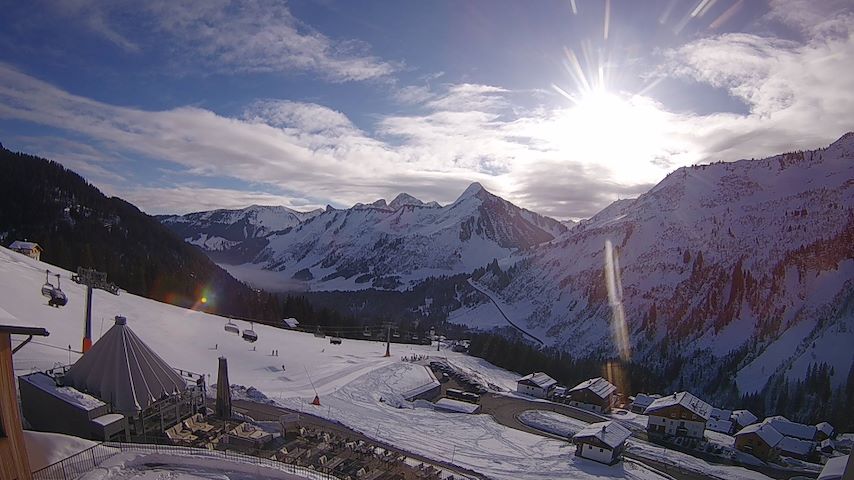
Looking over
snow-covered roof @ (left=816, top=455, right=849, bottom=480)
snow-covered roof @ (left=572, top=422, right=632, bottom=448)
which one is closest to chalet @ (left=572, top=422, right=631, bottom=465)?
snow-covered roof @ (left=572, top=422, right=632, bottom=448)

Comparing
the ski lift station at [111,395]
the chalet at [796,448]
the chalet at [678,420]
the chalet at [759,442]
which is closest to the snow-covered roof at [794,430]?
the chalet at [796,448]

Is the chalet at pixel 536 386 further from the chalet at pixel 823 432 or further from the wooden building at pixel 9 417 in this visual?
the wooden building at pixel 9 417

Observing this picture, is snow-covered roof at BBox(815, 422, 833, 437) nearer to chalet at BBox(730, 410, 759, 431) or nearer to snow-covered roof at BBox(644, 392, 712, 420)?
chalet at BBox(730, 410, 759, 431)

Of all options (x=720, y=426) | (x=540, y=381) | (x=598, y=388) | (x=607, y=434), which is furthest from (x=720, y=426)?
(x=607, y=434)

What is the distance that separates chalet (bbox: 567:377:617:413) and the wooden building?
55.0 meters

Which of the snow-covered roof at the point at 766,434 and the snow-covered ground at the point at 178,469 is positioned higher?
the snow-covered ground at the point at 178,469

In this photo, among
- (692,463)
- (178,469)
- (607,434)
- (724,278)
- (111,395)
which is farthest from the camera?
(724,278)

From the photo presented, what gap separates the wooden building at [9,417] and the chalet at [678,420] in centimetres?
5044

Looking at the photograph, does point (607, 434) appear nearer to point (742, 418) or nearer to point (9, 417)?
point (742, 418)

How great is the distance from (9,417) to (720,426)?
2586 inches

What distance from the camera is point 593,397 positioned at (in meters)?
54.8

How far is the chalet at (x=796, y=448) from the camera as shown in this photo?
151 feet

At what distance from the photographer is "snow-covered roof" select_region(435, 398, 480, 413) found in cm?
4510

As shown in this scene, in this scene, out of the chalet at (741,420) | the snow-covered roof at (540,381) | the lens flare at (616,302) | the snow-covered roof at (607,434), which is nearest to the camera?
the snow-covered roof at (607,434)
